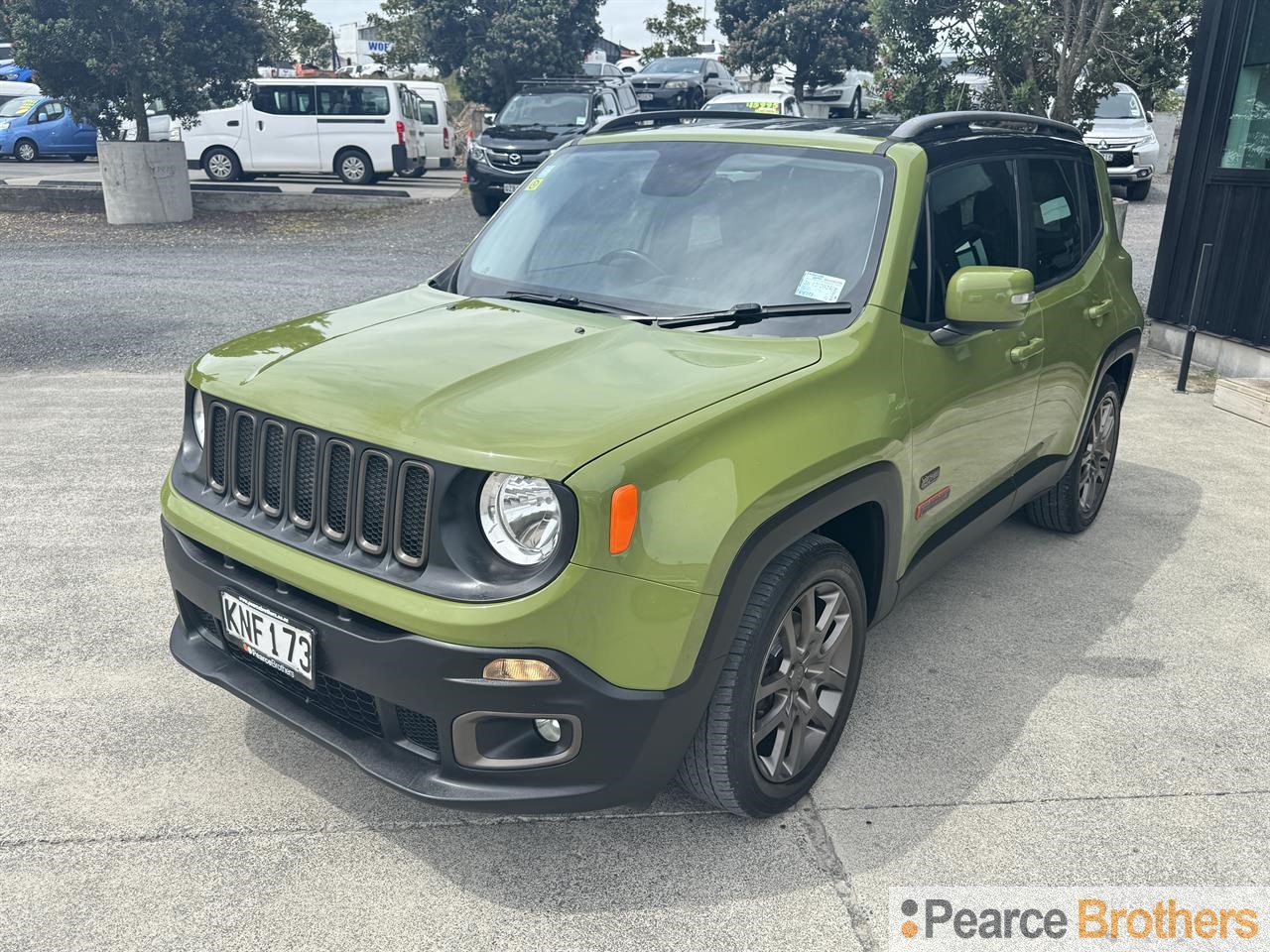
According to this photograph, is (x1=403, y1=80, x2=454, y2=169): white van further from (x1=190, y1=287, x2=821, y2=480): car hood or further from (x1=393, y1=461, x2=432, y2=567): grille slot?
(x1=393, y1=461, x2=432, y2=567): grille slot

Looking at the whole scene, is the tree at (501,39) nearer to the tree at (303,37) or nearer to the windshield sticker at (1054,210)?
the tree at (303,37)

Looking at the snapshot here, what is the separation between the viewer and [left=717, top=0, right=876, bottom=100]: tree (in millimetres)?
31875

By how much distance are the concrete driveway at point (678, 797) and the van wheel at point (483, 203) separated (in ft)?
40.1

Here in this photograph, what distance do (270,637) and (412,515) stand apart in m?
0.56

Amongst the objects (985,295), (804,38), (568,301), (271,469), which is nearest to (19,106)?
(804,38)

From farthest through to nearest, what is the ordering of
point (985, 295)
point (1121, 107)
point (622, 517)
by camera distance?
point (1121, 107), point (985, 295), point (622, 517)

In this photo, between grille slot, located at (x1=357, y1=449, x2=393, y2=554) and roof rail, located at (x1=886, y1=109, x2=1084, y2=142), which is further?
roof rail, located at (x1=886, y1=109, x2=1084, y2=142)

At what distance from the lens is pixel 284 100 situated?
65.9ft

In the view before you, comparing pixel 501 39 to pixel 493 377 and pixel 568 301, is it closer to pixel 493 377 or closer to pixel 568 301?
pixel 568 301

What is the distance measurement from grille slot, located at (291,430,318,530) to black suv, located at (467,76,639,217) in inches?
520

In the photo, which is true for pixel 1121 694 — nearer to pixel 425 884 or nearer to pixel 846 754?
pixel 846 754

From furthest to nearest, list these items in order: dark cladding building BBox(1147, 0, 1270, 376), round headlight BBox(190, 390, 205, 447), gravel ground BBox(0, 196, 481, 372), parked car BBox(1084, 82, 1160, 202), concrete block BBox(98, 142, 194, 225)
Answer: parked car BBox(1084, 82, 1160, 202), concrete block BBox(98, 142, 194, 225), gravel ground BBox(0, 196, 481, 372), dark cladding building BBox(1147, 0, 1270, 376), round headlight BBox(190, 390, 205, 447)

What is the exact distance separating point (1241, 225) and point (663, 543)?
24.6 feet

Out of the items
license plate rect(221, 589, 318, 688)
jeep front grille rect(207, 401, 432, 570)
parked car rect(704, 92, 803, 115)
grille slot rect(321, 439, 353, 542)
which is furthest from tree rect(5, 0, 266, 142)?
grille slot rect(321, 439, 353, 542)
